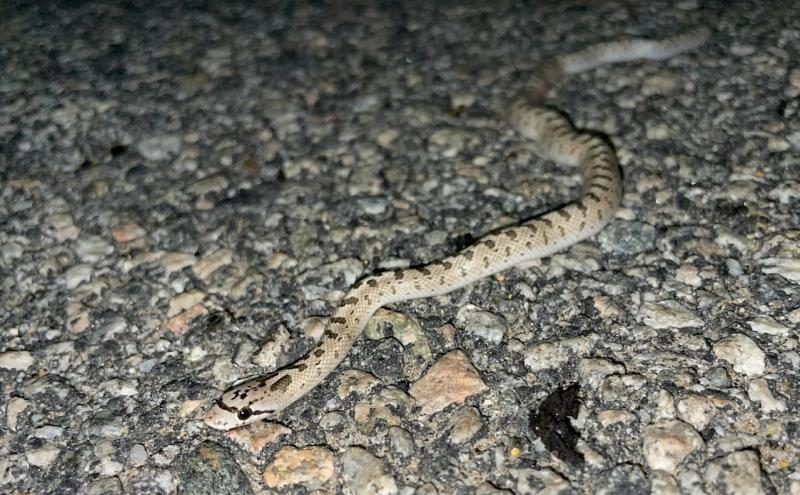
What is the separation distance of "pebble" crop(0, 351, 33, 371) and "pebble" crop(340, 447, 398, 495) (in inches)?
98.5

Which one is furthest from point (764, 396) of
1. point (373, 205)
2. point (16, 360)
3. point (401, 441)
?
point (16, 360)

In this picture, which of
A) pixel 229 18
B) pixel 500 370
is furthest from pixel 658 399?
pixel 229 18

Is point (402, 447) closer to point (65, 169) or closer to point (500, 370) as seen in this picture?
point (500, 370)

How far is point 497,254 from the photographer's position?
6129 mm

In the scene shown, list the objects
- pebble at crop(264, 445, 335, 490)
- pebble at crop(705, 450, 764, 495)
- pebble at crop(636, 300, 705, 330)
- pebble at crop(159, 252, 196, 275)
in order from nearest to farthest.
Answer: pebble at crop(705, 450, 764, 495) → pebble at crop(264, 445, 335, 490) → pebble at crop(636, 300, 705, 330) → pebble at crop(159, 252, 196, 275)

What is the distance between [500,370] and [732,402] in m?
1.43

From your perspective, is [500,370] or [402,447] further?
[500,370]

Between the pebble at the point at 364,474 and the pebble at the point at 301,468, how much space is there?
10 cm

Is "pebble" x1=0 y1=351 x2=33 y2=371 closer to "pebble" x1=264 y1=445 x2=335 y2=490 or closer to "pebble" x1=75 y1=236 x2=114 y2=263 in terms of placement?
"pebble" x1=75 y1=236 x2=114 y2=263

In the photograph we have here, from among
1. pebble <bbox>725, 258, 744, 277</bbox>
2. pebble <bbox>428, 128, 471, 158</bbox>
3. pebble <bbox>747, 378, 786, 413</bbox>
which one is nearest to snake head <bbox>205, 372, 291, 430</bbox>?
pebble <bbox>747, 378, 786, 413</bbox>

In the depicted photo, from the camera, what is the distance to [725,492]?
439cm

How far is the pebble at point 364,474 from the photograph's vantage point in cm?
463

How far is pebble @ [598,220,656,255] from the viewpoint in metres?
6.26

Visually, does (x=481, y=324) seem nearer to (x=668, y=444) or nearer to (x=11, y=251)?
(x=668, y=444)
